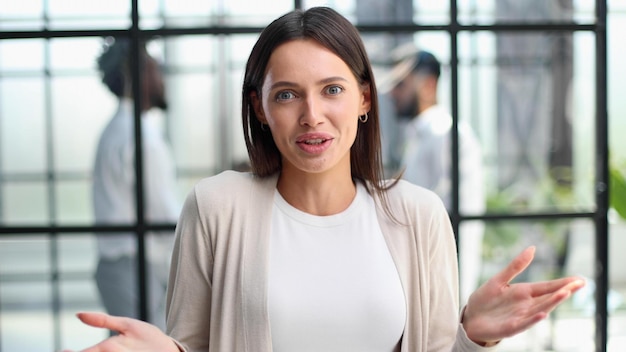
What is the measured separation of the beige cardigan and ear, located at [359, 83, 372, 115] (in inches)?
6.4

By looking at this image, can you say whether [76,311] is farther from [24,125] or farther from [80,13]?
[80,13]

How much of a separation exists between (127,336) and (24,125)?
170cm

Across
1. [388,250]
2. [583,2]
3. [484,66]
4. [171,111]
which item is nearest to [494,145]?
[484,66]

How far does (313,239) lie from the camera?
1420mm

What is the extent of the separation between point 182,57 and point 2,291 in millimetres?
1392

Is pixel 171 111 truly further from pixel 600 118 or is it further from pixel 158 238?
pixel 600 118

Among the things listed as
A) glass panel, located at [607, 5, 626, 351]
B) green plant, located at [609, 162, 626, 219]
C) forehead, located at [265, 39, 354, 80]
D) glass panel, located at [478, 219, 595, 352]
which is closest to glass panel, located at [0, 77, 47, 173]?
forehead, located at [265, 39, 354, 80]

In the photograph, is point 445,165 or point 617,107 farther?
point 617,107

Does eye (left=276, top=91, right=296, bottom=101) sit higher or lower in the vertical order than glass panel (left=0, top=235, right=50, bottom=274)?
higher

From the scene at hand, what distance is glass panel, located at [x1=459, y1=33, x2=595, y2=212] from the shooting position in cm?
374

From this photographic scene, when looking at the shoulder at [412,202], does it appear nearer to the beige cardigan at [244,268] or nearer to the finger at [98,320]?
the beige cardigan at [244,268]

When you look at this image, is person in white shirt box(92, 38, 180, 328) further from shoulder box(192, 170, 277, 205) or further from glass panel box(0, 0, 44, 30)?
shoulder box(192, 170, 277, 205)

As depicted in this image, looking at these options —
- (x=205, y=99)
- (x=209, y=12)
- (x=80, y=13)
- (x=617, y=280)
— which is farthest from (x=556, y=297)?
(x=617, y=280)

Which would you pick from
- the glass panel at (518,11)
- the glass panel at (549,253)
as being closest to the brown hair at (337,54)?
the glass panel at (518,11)
